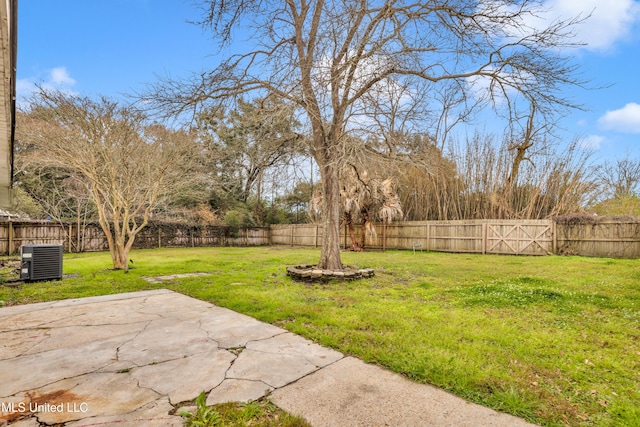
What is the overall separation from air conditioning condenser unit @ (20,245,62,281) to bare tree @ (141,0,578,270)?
3.57m

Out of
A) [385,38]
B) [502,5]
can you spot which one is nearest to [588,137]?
[502,5]

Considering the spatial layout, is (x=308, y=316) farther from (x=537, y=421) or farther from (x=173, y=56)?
(x=173, y=56)

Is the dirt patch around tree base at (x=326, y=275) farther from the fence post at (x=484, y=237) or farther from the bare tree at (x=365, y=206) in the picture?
the fence post at (x=484, y=237)

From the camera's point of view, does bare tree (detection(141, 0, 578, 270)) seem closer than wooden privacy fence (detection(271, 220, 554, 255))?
Yes

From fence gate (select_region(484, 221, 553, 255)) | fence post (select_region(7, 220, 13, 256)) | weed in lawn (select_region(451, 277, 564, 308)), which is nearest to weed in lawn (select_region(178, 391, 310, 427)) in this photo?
weed in lawn (select_region(451, 277, 564, 308))

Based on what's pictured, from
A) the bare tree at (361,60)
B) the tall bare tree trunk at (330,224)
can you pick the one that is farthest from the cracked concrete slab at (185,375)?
the tall bare tree trunk at (330,224)

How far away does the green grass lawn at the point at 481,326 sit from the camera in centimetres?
199

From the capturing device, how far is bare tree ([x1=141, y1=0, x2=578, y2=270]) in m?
4.77

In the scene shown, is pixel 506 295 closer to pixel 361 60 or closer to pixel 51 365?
pixel 361 60

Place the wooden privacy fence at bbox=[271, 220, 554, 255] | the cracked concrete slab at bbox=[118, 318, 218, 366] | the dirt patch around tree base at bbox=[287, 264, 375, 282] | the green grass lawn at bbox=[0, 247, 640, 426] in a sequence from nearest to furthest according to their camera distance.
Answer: the green grass lawn at bbox=[0, 247, 640, 426] → the cracked concrete slab at bbox=[118, 318, 218, 366] → the dirt patch around tree base at bbox=[287, 264, 375, 282] → the wooden privacy fence at bbox=[271, 220, 554, 255]

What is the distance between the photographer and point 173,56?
6438 mm

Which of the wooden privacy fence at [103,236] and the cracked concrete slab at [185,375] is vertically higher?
the wooden privacy fence at [103,236]

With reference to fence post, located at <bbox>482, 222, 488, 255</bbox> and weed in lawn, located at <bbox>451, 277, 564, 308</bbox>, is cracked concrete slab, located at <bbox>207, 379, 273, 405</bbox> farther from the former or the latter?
fence post, located at <bbox>482, 222, 488, 255</bbox>

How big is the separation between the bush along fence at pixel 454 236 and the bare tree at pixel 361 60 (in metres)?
7.87
